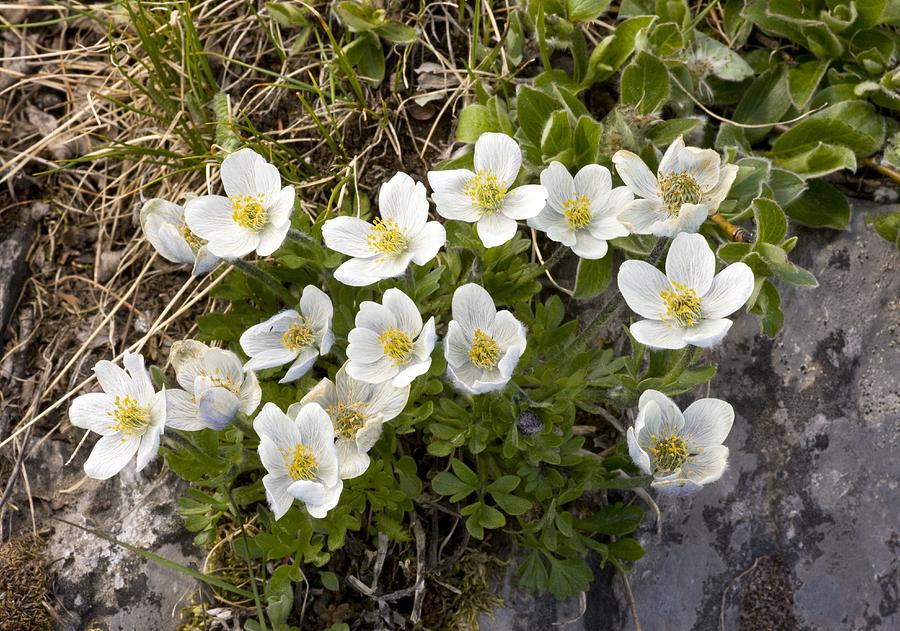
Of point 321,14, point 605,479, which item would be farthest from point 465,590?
point 321,14

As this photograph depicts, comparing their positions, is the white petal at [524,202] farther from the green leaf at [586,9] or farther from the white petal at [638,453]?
the green leaf at [586,9]

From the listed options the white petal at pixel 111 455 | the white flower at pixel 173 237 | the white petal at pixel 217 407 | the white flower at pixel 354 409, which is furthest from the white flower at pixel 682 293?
the white petal at pixel 111 455

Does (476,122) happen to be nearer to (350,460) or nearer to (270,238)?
(270,238)

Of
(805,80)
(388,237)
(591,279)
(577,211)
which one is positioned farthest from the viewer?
(805,80)

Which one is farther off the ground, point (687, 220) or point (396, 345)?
point (687, 220)

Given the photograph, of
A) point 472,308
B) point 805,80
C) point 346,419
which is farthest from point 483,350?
point 805,80

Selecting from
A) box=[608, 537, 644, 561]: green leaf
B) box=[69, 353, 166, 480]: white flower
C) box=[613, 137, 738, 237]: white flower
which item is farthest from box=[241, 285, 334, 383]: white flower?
box=[608, 537, 644, 561]: green leaf

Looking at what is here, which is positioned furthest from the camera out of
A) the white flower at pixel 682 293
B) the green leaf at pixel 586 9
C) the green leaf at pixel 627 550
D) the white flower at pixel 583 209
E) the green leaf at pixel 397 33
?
the green leaf at pixel 397 33
